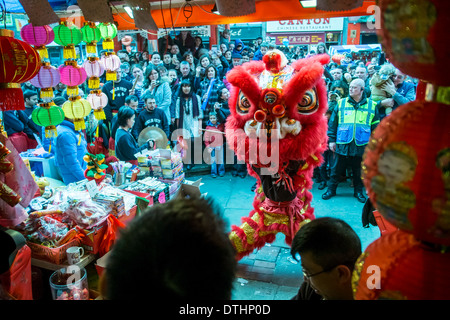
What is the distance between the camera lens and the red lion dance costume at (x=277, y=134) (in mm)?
2684

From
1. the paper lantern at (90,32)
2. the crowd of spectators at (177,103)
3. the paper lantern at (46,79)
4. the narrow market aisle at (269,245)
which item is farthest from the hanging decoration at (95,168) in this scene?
the paper lantern at (90,32)

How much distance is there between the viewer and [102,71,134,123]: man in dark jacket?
6270mm

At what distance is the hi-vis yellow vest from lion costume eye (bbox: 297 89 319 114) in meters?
2.06

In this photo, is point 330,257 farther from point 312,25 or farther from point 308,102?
point 312,25

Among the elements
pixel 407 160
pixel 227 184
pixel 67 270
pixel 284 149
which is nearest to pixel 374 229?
pixel 284 149

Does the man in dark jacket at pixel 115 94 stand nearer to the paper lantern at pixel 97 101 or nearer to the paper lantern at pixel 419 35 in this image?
the paper lantern at pixel 97 101

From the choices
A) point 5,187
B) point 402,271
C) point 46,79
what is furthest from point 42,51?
point 402,271

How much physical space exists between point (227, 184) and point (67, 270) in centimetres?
349

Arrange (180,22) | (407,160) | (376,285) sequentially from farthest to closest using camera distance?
(180,22), (376,285), (407,160)

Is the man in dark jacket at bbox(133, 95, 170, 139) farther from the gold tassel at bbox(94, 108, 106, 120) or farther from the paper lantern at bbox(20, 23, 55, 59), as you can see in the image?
the paper lantern at bbox(20, 23, 55, 59)

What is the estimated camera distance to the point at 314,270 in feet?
4.55

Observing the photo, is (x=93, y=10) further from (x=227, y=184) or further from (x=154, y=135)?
(x=227, y=184)

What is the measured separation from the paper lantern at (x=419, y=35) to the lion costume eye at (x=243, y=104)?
6.55 ft

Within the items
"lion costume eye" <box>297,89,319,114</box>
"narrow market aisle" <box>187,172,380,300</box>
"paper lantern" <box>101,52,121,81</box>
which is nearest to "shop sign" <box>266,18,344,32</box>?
"narrow market aisle" <box>187,172,380,300</box>
